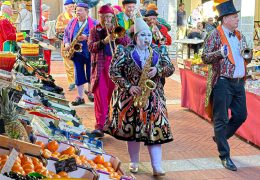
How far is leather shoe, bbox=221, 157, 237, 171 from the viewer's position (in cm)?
605

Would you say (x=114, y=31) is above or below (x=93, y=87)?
above

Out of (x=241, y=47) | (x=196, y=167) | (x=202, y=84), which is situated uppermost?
(x=241, y=47)

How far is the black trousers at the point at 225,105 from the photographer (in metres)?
6.00

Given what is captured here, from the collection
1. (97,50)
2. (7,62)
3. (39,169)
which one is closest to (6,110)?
(39,169)

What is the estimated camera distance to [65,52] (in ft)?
31.6

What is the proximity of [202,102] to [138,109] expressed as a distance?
341 cm

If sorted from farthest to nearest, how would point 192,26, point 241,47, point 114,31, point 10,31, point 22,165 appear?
point 192,26, point 10,31, point 114,31, point 241,47, point 22,165

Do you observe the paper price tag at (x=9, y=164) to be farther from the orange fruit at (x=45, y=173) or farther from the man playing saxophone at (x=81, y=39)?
the man playing saxophone at (x=81, y=39)

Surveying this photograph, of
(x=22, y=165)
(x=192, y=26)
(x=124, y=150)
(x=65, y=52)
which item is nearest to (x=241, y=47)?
(x=124, y=150)

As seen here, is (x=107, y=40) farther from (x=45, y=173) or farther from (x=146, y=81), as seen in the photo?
(x=45, y=173)

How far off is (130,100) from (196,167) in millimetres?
1310

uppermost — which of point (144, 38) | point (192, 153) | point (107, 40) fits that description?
point (144, 38)

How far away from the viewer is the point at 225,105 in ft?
19.8

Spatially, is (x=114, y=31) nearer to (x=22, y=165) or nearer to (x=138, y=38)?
(x=138, y=38)
